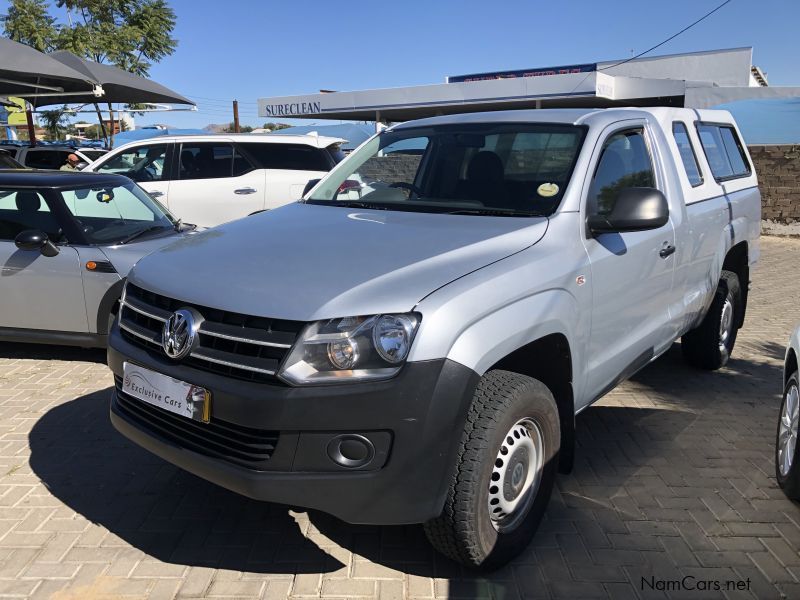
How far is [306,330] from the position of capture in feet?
7.54

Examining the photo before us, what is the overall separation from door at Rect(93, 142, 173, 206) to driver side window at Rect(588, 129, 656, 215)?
23.0 feet

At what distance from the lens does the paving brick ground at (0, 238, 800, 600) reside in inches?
110

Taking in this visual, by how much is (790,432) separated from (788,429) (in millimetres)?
52

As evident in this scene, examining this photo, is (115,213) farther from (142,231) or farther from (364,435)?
(364,435)

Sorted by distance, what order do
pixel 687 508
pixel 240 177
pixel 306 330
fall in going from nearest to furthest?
pixel 306 330 < pixel 687 508 < pixel 240 177

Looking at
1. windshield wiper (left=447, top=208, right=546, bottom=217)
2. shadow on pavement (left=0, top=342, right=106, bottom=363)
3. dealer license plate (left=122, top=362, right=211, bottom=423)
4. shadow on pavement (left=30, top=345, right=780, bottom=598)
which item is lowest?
shadow on pavement (left=30, top=345, right=780, bottom=598)

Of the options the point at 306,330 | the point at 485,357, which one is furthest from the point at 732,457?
the point at 306,330

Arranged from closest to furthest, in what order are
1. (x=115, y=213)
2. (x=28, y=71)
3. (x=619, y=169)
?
1. (x=619, y=169)
2. (x=115, y=213)
3. (x=28, y=71)

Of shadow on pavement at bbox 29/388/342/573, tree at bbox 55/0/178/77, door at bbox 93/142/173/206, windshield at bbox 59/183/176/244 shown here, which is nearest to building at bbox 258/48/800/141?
tree at bbox 55/0/178/77

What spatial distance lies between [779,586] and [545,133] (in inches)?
95.3

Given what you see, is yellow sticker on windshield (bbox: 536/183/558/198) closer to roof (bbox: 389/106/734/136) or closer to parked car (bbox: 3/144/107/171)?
roof (bbox: 389/106/734/136)

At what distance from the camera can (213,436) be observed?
253 cm

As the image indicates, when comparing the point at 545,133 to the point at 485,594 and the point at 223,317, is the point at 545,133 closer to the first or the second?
the point at 223,317

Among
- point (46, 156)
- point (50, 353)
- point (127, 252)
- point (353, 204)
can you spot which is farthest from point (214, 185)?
point (46, 156)
